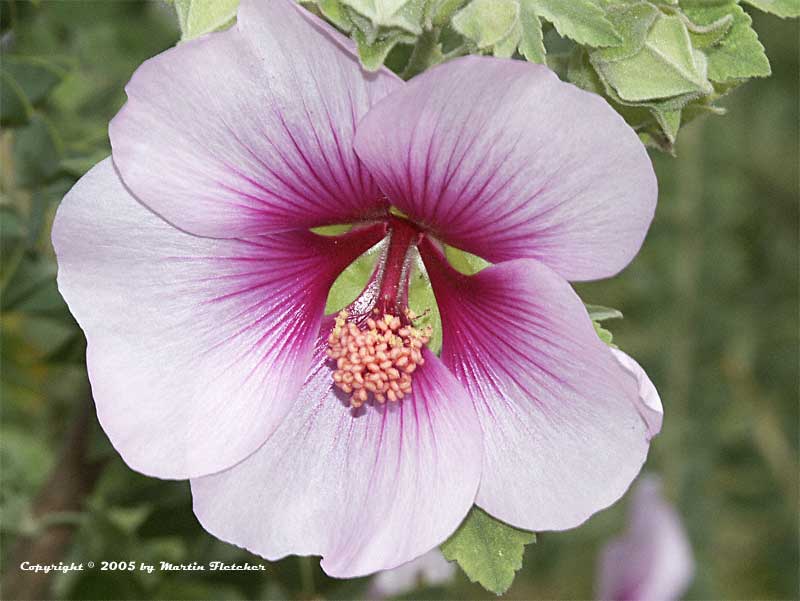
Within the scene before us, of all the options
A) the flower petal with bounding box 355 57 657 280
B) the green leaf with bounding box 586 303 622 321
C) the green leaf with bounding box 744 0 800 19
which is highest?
the green leaf with bounding box 744 0 800 19

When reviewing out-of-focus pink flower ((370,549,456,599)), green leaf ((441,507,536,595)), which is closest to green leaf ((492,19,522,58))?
green leaf ((441,507,536,595))

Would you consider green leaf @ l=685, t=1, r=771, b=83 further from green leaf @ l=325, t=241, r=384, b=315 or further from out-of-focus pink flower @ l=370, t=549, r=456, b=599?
out-of-focus pink flower @ l=370, t=549, r=456, b=599

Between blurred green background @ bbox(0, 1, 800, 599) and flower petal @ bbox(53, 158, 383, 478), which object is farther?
blurred green background @ bbox(0, 1, 800, 599)

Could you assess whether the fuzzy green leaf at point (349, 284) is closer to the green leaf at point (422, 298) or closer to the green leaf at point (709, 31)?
the green leaf at point (422, 298)

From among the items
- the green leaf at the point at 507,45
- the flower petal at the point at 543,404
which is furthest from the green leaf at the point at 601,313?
the green leaf at the point at 507,45

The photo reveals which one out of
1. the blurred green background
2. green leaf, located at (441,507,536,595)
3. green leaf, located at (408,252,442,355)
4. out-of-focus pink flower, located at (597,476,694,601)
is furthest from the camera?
out-of-focus pink flower, located at (597,476,694,601)

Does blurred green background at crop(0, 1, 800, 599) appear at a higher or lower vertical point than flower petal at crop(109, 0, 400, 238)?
lower

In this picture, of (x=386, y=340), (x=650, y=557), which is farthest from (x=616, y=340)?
(x=386, y=340)
